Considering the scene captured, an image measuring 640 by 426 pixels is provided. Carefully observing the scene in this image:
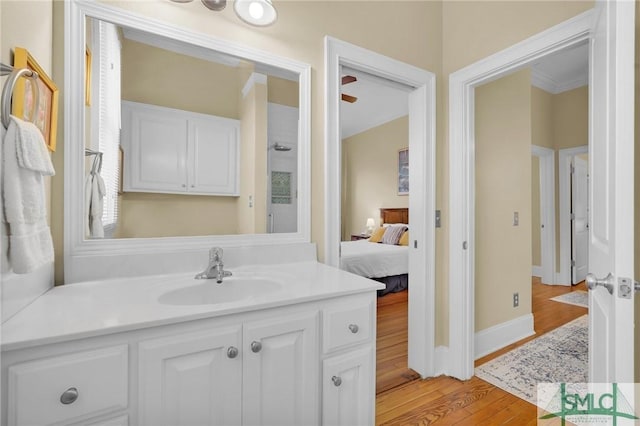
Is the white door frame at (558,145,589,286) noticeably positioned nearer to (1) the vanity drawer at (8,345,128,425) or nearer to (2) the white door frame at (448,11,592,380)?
(2) the white door frame at (448,11,592,380)

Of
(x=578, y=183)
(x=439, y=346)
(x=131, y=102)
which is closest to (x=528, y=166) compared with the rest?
(x=439, y=346)

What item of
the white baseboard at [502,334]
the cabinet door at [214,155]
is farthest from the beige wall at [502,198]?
the cabinet door at [214,155]

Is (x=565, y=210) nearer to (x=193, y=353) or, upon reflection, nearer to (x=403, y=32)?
(x=403, y=32)

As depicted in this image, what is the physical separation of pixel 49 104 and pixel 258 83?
871mm

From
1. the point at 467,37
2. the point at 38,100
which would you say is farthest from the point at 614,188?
the point at 38,100

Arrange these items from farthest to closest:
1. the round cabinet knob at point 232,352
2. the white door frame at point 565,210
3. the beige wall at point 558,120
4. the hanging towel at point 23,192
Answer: the white door frame at point 565,210
the beige wall at point 558,120
the round cabinet knob at point 232,352
the hanging towel at point 23,192

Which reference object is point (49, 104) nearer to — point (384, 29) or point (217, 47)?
point (217, 47)

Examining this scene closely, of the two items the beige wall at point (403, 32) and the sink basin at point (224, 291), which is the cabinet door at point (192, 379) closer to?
the sink basin at point (224, 291)

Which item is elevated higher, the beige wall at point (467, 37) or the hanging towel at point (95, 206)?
the beige wall at point (467, 37)

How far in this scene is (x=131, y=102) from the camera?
4.33 feet

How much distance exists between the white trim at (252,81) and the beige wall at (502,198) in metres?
1.73

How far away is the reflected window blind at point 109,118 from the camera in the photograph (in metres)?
1.26

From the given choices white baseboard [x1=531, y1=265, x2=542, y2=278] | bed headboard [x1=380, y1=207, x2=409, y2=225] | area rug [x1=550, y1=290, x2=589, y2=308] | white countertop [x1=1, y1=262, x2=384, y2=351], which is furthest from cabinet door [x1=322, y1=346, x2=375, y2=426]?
white baseboard [x1=531, y1=265, x2=542, y2=278]

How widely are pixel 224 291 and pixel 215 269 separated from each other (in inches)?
4.2
